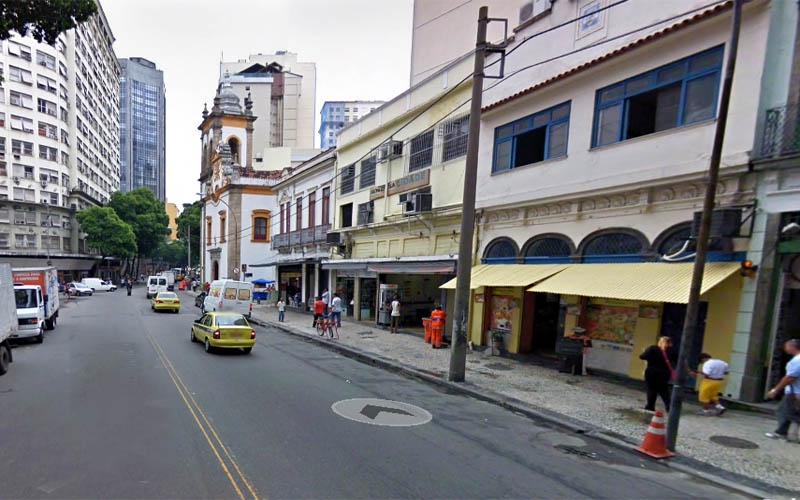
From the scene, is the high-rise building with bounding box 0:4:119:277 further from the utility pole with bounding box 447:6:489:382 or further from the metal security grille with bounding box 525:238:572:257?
the metal security grille with bounding box 525:238:572:257

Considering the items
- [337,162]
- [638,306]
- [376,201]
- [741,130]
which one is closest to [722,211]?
[741,130]

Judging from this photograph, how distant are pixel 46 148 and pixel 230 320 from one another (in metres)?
50.2

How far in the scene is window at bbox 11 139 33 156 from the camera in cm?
4456

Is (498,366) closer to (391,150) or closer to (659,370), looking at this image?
(659,370)

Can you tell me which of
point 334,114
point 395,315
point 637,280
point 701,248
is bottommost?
point 395,315

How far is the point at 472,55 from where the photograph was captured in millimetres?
14883

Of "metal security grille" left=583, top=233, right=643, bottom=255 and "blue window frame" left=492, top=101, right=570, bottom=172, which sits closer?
"metal security grille" left=583, top=233, right=643, bottom=255

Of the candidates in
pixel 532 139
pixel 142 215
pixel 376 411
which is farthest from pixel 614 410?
pixel 142 215

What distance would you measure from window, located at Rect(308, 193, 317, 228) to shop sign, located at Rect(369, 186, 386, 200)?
7644mm

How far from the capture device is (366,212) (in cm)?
2152

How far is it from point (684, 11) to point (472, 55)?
6.90 m

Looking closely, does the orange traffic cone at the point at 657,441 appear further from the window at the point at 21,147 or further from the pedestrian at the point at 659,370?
the window at the point at 21,147

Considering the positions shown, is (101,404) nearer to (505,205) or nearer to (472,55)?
(505,205)

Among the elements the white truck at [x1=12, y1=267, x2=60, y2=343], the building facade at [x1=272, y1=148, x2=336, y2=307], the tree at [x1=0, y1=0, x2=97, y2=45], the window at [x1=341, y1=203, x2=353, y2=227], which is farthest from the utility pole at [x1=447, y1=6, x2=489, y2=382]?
the building facade at [x1=272, y1=148, x2=336, y2=307]
